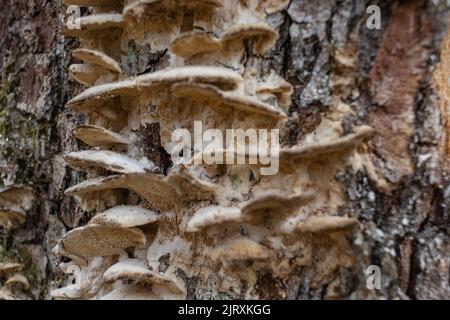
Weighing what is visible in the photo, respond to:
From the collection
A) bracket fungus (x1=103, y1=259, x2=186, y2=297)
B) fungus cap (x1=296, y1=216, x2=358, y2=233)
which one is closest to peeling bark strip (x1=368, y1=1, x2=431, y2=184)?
fungus cap (x1=296, y1=216, x2=358, y2=233)

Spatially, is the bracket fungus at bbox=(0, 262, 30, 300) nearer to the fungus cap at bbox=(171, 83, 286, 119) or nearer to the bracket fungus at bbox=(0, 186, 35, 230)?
the bracket fungus at bbox=(0, 186, 35, 230)

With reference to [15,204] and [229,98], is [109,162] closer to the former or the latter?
[229,98]

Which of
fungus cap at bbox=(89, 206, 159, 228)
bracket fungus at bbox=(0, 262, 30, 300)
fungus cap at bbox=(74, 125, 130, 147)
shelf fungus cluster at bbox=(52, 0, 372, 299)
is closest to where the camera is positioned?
shelf fungus cluster at bbox=(52, 0, 372, 299)

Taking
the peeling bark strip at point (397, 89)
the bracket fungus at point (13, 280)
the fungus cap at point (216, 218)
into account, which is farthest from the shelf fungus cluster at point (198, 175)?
the bracket fungus at point (13, 280)

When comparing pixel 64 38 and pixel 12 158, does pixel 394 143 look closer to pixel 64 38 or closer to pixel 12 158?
pixel 64 38

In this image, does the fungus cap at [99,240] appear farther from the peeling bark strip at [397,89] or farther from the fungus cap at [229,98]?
the peeling bark strip at [397,89]

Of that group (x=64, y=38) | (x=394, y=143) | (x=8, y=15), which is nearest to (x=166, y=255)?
(x=394, y=143)

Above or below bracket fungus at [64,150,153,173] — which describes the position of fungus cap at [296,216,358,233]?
below

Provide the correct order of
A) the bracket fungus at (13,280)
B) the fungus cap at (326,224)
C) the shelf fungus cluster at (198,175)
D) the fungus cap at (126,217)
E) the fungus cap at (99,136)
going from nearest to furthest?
the fungus cap at (326,224) < the shelf fungus cluster at (198,175) < the fungus cap at (126,217) < the fungus cap at (99,136) < the bracket fungus at (13,280)
